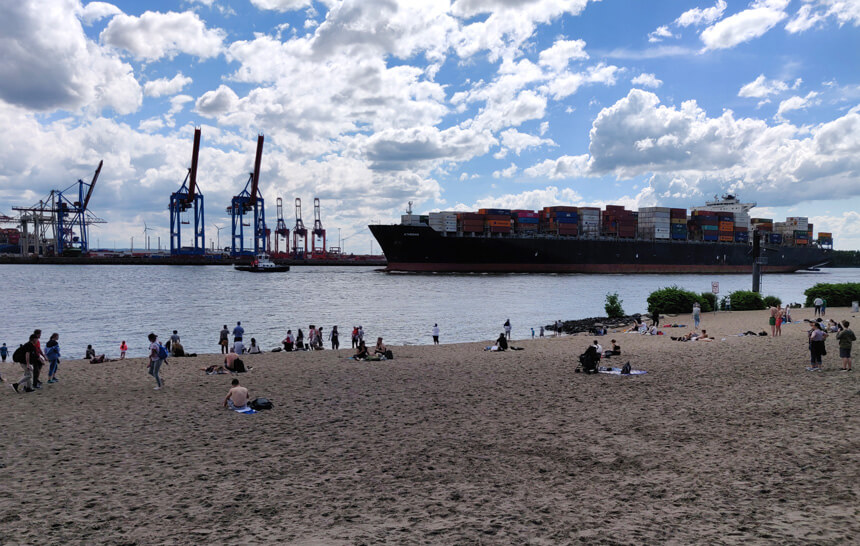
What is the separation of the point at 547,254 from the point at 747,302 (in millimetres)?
49807

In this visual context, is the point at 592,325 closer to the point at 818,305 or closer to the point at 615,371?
the point at 818,305

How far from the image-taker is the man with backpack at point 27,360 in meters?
13.4

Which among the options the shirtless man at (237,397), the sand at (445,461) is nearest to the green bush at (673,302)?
the sand at (445,461)

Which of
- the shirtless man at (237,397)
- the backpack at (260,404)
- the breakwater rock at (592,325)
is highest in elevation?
the shirtless man at (237,397)

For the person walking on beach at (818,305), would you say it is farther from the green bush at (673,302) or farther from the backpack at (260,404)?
the backpack at (260,404)

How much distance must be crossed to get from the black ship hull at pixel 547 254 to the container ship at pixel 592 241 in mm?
152

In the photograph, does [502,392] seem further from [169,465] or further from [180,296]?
[180,296]

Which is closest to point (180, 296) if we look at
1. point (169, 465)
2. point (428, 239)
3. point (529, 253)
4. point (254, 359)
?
point (428, 239)

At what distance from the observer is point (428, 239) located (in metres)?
83.8

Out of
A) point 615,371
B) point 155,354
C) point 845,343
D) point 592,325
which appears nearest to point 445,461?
point 155,354

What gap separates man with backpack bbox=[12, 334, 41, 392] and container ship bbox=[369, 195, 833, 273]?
69.6 m

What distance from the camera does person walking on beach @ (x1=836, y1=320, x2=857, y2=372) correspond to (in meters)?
14.2

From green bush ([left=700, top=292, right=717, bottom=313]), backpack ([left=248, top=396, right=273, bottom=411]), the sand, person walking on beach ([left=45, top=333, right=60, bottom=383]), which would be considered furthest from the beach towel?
green bush ([left=700, top=292, right=717, bottom=313])

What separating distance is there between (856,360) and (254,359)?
19555 mm
